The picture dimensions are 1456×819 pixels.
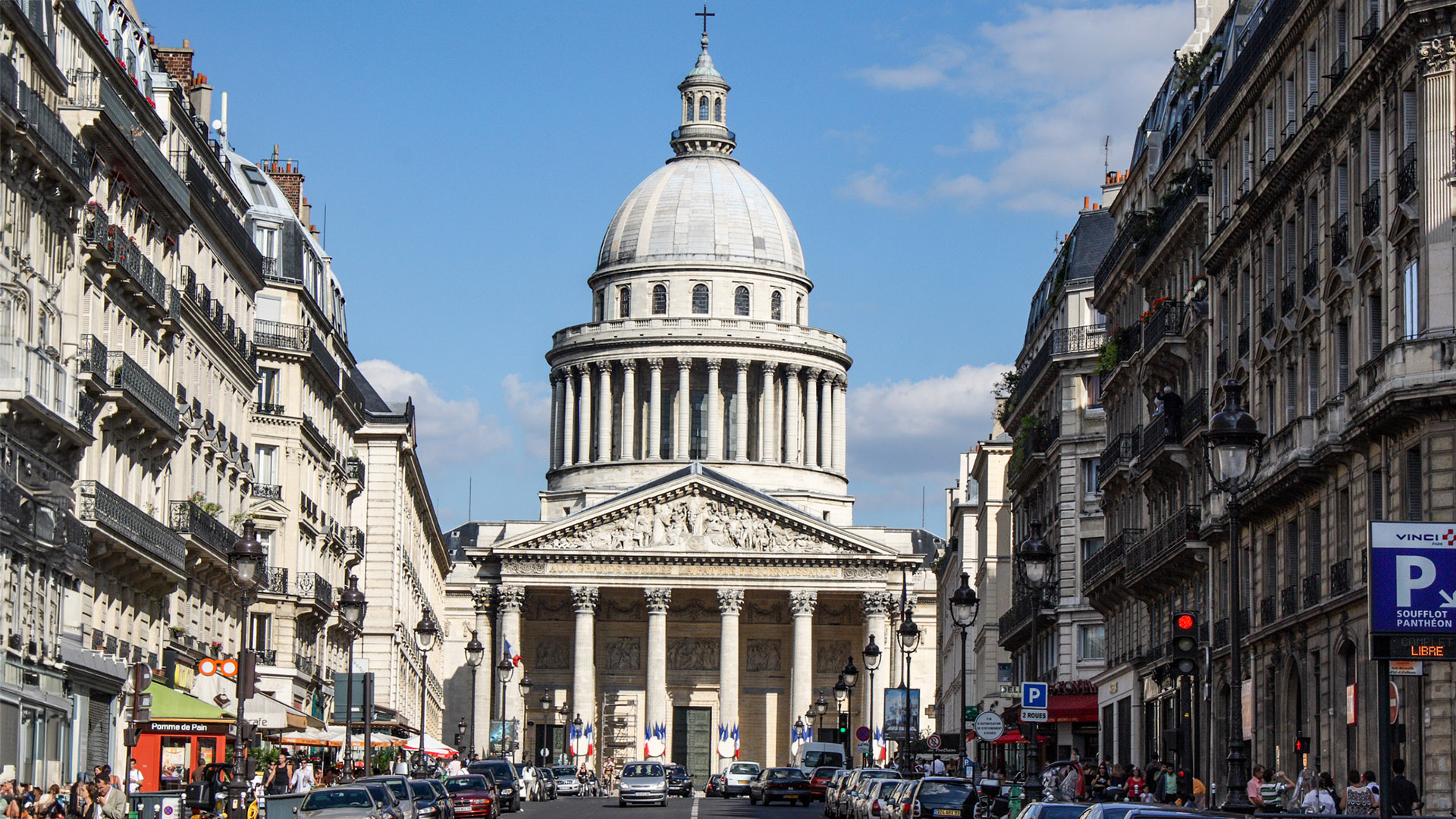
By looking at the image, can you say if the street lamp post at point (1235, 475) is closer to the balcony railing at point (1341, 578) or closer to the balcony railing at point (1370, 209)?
the balcony railing at point (1370, 209)

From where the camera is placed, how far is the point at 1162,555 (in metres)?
50.3

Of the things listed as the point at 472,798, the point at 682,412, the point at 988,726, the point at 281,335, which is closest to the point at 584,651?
the point at 682,412

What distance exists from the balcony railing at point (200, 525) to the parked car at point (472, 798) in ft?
22.8

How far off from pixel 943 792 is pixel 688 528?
90.3 meters

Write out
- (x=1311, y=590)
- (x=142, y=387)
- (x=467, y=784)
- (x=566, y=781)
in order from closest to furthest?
(x=1311, y=590) → (x=142, y=387) → (x=467, y=784) → (x=566, y=781)

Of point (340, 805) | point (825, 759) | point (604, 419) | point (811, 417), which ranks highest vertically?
point (811, 417)

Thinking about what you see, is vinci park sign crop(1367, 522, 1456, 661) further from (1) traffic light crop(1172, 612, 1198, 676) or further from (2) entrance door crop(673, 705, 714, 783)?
(2) entrance door crop(673, 705, 714, 783)

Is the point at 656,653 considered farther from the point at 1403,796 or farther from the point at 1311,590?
the point at 1403,796

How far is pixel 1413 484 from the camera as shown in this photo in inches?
1300

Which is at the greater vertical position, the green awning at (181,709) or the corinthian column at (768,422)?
the corinthian column at (768,422)

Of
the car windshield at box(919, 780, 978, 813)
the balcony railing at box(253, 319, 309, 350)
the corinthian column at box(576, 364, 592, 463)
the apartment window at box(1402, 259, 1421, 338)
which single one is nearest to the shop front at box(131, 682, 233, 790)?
the car windshield at box(919, 780, 978, 813)

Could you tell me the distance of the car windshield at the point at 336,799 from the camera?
117 ft

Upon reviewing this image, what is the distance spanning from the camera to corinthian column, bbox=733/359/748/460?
14862 cm

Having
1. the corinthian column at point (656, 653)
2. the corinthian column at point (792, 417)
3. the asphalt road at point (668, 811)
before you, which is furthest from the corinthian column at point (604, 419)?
the asphalt road at point (668, 811)
